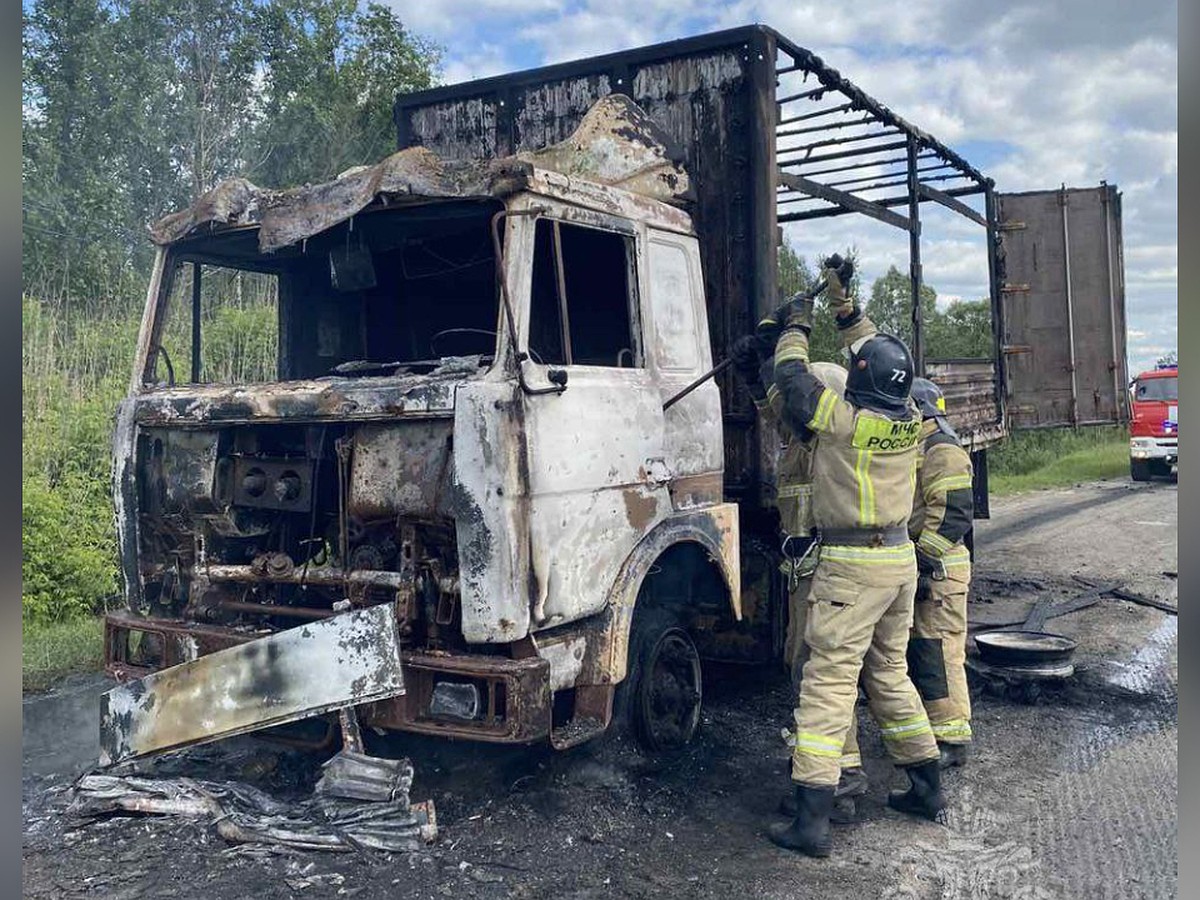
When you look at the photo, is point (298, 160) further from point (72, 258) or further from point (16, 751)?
point (16, 751)

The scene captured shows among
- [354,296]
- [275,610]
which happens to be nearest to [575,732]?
[275,610]

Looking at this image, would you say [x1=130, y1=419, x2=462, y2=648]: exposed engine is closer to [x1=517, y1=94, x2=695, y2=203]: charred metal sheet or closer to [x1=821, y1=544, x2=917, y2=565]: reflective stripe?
[x1=517, y1=94, x2=695, y2=203]: charred metal sheet

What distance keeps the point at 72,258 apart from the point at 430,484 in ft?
35.5

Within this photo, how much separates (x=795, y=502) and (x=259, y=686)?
230cm

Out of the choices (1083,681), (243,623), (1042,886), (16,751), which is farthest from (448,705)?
(1083,681)

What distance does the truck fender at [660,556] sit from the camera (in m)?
3.63

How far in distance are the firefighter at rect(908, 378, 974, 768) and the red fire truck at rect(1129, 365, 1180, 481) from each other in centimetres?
1461

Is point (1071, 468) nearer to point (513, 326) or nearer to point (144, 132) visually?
point (144, 132)

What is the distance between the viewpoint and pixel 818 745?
140 inches

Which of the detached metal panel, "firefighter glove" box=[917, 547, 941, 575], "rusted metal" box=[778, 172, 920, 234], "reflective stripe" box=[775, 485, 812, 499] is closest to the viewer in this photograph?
"reflective stripe" box=[775, 485, 812, 499]

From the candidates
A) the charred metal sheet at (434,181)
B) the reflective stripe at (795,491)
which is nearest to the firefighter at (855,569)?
the reflective stripe at (795,491)

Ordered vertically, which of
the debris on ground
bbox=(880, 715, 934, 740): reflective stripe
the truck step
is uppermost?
the truck step

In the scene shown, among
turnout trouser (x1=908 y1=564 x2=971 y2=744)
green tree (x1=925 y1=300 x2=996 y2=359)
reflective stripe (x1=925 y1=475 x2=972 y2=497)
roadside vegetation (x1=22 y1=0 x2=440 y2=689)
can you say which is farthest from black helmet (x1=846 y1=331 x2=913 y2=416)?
green tree (x1=925 y1=300 x2=996 y2=359)

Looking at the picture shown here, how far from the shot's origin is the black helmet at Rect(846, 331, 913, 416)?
3.69 m
